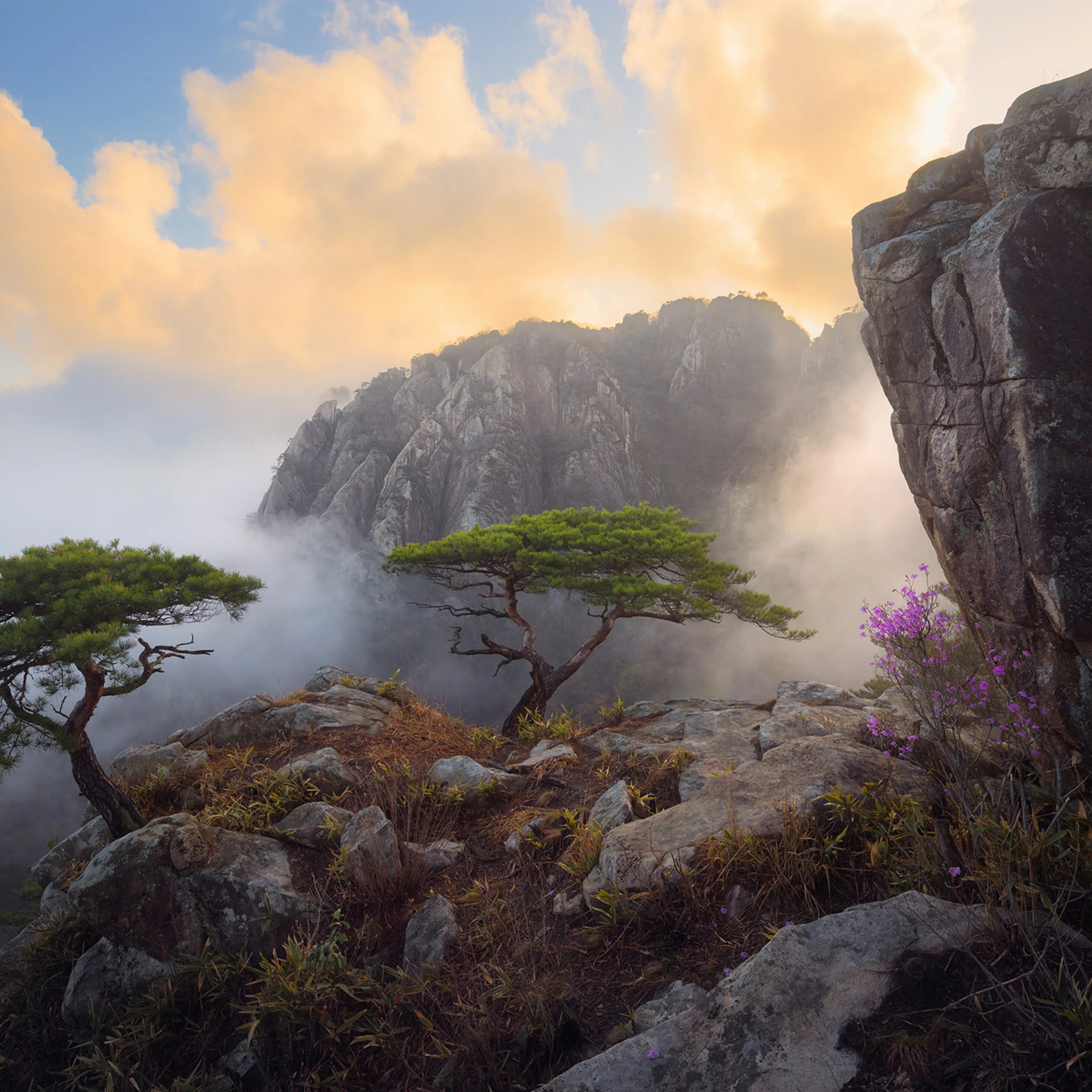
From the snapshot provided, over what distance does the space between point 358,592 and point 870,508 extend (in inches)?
1628

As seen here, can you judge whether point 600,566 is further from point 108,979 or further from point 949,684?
point 108,979

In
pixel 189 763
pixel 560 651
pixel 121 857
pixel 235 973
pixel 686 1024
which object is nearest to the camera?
pixel 686 1024

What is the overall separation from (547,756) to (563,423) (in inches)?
1780

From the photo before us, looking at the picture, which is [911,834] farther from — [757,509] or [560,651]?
[757,509]

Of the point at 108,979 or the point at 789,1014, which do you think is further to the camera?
the point at 108,979

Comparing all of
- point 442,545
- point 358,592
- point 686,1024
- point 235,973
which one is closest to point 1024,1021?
point 686,1024

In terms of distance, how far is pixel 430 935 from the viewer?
4473 mm

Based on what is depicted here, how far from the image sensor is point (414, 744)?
8398 millimetres

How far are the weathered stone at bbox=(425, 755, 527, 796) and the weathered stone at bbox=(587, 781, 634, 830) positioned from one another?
4.10 ft

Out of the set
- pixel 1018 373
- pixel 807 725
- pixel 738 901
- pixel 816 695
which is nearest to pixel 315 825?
pixel 738 901

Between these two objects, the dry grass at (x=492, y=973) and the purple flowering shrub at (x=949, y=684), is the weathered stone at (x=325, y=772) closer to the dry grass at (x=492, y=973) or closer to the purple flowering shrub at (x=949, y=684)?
the dry grass at (x=492, y=973)

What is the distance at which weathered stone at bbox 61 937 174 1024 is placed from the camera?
4617mm

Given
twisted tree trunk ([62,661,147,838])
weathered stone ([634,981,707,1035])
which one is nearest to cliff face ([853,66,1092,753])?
weathered stone ([634,981,707,1035])

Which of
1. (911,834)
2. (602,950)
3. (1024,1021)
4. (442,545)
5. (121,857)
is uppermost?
(442,545)
